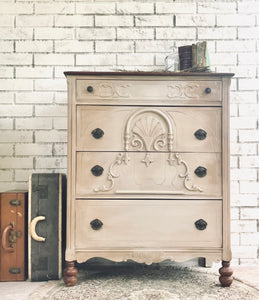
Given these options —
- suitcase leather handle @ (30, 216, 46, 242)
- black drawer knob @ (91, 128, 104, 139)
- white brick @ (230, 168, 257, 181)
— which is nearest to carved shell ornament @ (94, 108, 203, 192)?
black drawer knob @ (91, 128, 104, 139)

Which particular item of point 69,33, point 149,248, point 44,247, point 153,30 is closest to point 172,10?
point 153,30

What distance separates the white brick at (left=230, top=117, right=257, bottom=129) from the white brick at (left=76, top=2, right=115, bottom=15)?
120 cm

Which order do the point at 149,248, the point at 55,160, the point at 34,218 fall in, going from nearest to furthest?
the point at 149,248 < the point at 34,218 < the point at 55,160

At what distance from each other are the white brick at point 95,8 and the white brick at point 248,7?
37.1 inches

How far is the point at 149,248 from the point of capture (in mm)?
1642

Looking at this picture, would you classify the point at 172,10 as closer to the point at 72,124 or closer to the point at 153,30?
the point at 153,30

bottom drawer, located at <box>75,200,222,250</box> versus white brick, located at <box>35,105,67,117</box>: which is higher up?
white brick, located at <box>35,105,67,117</box>

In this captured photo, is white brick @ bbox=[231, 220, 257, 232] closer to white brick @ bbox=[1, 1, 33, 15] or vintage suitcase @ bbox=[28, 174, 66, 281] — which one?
vintage suitcase @ bbox=[28, 174, 66, 281]

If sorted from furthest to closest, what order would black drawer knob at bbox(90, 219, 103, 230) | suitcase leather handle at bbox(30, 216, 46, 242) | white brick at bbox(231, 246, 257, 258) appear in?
white brick at bbox(231, 246, 257, 258), suitcase leather handle at bbox(30, 216, 46, 242), black drawer knob at bbox(90, 219, 103, 230)

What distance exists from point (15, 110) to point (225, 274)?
1.76 m

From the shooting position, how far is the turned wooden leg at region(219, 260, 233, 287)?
1668 millimetres

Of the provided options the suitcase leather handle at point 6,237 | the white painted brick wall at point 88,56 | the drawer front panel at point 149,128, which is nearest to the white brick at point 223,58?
the white painted brick wall at point 88,56

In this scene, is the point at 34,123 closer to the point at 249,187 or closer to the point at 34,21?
A: the point at 34,21

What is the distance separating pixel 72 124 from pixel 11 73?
34.8 inches
